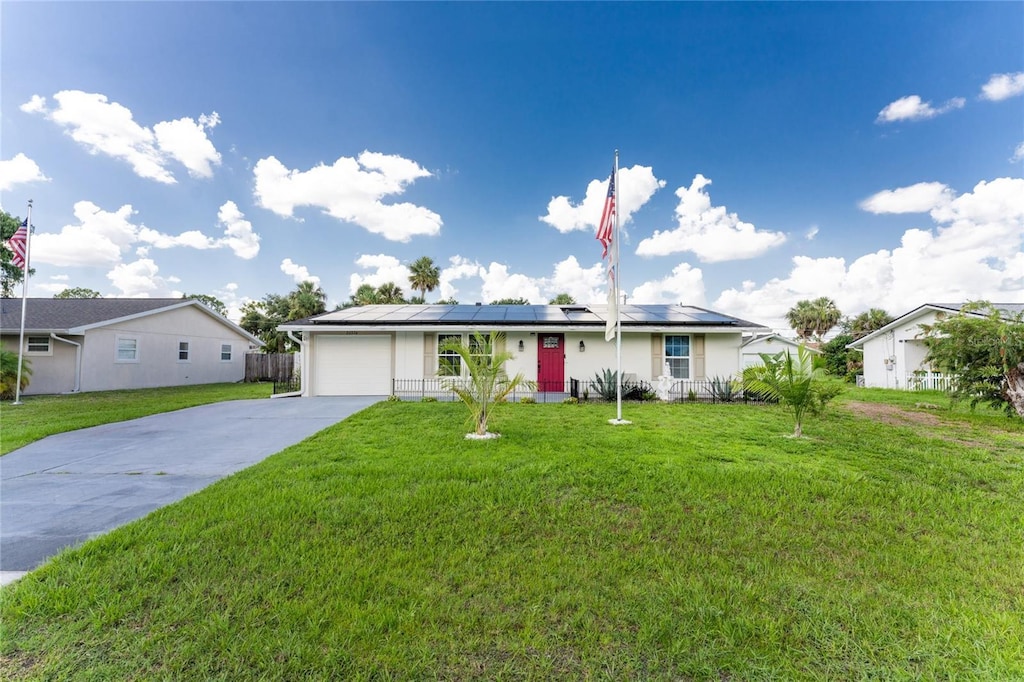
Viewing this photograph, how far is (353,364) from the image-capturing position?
45.5ft

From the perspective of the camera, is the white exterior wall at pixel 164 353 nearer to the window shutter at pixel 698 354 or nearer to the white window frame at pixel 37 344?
the white window frame at pixel 37 344

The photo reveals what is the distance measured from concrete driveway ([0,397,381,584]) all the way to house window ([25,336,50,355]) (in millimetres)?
10434

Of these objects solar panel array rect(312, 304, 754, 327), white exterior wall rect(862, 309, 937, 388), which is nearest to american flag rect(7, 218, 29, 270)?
solar panel array rect(312, 304, 754, 327)

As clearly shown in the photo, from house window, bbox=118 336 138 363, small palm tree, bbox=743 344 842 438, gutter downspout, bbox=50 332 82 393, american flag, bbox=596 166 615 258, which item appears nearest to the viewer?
small palm tree, bbox=743 344 842 438

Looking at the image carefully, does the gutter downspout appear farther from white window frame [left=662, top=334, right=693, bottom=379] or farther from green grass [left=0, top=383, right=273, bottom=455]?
white window frame [left=662, top=334, right=693, bottom=379]

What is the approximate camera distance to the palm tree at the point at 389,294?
3119 cm

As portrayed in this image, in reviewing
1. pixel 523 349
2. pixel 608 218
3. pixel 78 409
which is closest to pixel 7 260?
pixel 78 409

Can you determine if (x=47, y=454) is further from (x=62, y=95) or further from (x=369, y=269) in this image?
(x=369, y=269)

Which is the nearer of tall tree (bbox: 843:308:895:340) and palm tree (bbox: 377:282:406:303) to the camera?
tall tree (bbox: 843:308:895:340)

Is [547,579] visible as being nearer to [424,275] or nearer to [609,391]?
[609,391]

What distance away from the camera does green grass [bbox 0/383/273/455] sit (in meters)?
7.34

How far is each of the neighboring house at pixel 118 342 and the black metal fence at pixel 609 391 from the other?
40.5 feet

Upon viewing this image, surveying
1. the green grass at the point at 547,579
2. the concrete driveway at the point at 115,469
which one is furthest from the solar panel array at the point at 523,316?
the green grass at the point at 547,579

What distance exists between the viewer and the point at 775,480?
4.55 meters
